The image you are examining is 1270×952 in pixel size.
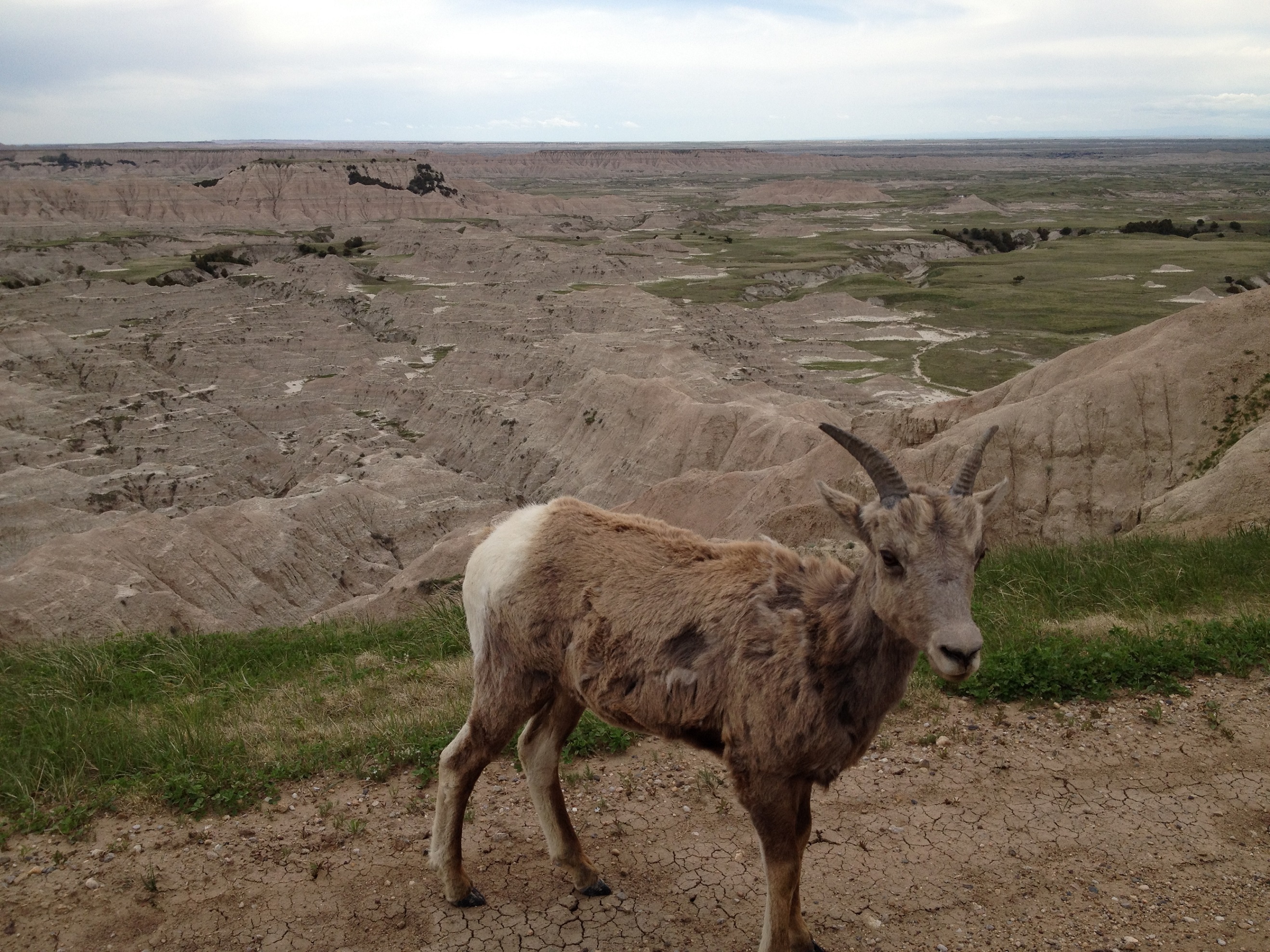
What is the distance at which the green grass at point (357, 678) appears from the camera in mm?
6605

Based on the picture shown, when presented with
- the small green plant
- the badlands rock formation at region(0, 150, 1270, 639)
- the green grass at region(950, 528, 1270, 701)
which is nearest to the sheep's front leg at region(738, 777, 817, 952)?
the green grass at region(950, 528, 1270, 701)

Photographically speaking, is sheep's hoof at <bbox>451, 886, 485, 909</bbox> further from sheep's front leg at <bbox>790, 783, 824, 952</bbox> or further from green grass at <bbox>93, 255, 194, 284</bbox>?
green grass at <bbox>93, 255, 194, 284</bbox>

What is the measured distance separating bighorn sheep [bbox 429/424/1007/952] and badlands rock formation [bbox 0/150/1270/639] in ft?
32.6

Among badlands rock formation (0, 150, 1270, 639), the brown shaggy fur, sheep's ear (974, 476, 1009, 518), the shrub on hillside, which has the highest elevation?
the shrub on hillside

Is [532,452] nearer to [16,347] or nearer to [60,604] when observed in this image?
[60,604]

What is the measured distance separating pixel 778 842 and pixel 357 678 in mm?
5167

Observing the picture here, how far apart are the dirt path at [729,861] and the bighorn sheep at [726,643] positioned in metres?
0.39

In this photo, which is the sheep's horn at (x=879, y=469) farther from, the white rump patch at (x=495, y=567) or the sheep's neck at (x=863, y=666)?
the white rump patch at (x=495, y=567)

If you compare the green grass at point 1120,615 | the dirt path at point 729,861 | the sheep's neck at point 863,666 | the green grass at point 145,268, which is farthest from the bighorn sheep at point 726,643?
the green grass at point 145,268

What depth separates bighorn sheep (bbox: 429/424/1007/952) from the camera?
177 inches

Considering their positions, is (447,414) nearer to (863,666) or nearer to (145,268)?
(863,666)

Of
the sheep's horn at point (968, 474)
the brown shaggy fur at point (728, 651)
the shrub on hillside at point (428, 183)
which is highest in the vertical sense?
the shrub on hillside at point (428, 183)

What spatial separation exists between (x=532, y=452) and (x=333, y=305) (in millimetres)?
33908

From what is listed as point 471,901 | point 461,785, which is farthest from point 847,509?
point 471,901
